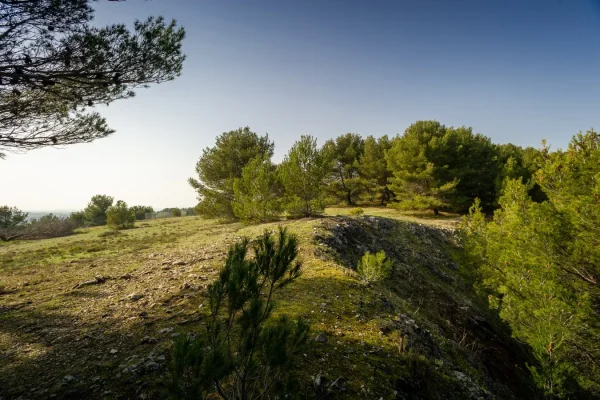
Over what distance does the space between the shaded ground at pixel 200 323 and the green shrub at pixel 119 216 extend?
81.0 feet

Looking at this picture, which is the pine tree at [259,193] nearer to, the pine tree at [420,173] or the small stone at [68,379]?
the small stone at [68,379]

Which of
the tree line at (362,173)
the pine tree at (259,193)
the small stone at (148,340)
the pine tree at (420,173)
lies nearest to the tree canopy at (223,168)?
the tree line at (362,173)

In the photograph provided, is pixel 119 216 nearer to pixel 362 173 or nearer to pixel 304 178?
pixel 304 178

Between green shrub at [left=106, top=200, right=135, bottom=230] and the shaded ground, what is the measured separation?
24.7 metres

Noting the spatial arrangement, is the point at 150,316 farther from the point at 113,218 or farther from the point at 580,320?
the point at 113,218

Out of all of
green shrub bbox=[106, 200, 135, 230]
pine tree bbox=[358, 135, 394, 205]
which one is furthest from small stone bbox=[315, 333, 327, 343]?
green shrub bbox=[106, 200, 135, 230]

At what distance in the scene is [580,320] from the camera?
7289mm

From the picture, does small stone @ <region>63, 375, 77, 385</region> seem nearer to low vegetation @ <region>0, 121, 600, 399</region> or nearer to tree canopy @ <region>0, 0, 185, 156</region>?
low vegetation @ <region>0, 121, 600, 399</region>

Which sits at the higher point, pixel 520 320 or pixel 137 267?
pixel 137 267

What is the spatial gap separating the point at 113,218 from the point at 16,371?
36215 millimetres

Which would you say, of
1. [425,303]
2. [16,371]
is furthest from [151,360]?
[425,303]

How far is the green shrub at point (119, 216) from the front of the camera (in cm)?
3475

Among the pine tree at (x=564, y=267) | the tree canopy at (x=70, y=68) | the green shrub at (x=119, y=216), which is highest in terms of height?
the tree canopy at (x=70, y=68)

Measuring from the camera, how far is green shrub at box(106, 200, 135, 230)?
34750 mm
